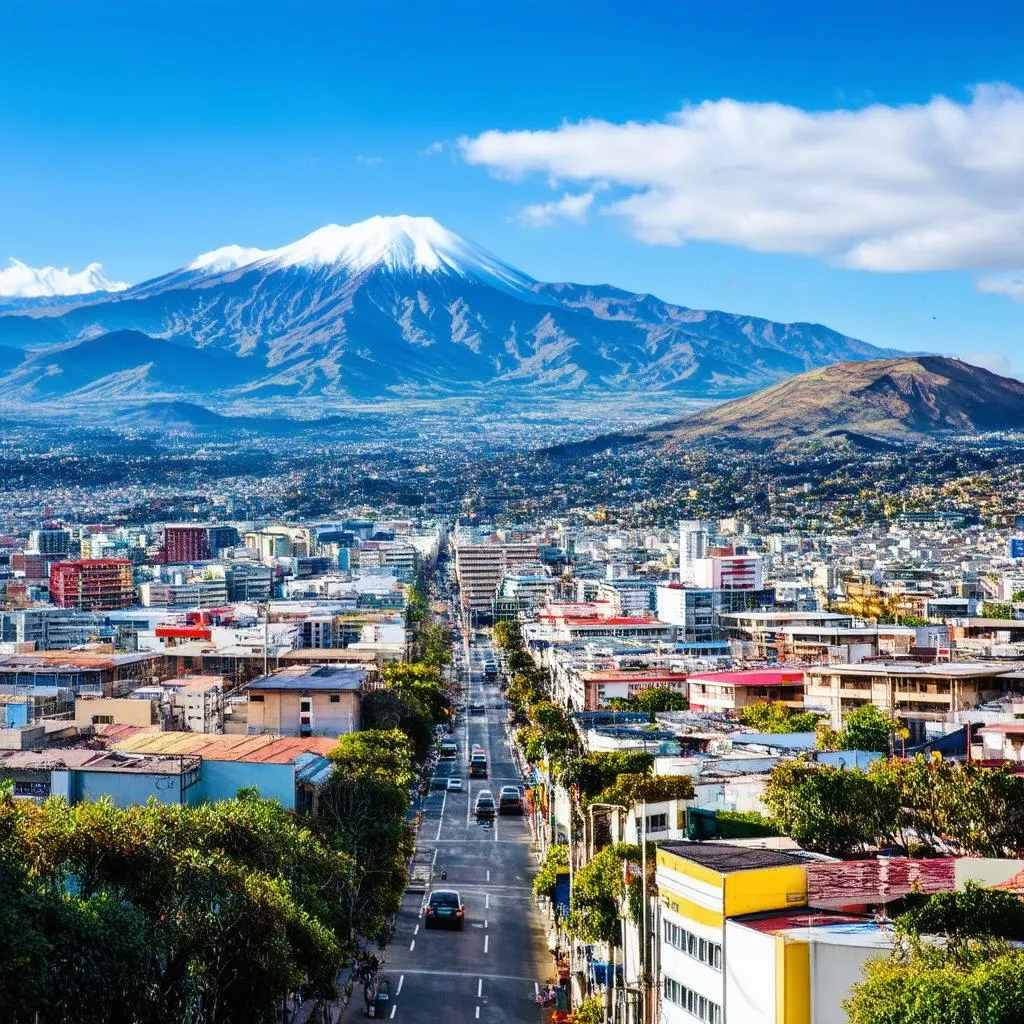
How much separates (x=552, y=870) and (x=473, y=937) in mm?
2613

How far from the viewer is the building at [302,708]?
66.3m

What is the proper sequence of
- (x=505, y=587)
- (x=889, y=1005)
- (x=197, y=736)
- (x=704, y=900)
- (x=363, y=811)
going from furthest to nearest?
(x=505, y=587), (x=197, y=736), (x=363, y=811), (x=704, y=900), (x=889, y=1005)

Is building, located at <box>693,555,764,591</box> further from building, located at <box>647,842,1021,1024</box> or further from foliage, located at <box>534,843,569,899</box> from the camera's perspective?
building, located at <box>647,842,1021,1024</box>

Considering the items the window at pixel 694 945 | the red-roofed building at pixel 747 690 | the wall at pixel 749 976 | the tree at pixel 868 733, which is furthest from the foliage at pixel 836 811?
the red-roofed building at pixel 747 690

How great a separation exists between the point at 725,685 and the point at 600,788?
2939 centimetres

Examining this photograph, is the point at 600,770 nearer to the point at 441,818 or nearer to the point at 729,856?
the point at 441,818

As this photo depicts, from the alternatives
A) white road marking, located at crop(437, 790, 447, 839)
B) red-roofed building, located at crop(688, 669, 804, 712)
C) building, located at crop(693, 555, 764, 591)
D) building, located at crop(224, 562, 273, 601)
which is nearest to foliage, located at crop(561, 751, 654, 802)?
white road marking, located at crop(437, 790, 447, 839)

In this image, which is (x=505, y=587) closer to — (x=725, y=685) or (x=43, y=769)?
(x=725, y=685)

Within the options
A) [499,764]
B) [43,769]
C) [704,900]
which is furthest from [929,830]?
[499,764]

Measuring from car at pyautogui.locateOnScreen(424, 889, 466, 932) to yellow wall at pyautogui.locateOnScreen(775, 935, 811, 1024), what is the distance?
23983 mm

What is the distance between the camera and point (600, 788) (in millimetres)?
46844

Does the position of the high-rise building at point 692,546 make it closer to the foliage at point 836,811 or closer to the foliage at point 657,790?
the foliage at point 657,790

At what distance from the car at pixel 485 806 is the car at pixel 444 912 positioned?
18.4m

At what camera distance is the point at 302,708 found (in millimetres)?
66750
